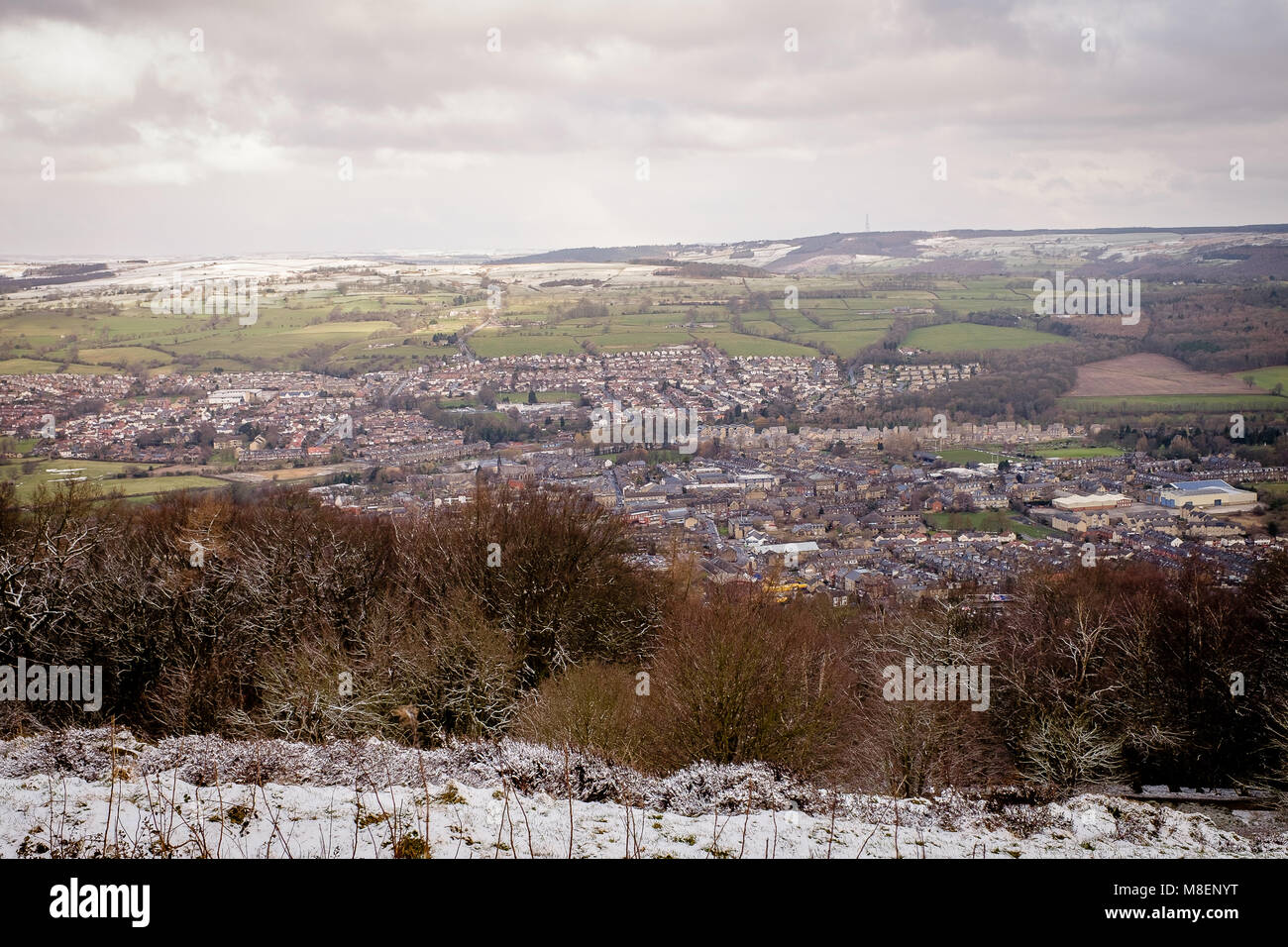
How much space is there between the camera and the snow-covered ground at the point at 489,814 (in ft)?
15.4

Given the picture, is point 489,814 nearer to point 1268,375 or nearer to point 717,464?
point 717,464

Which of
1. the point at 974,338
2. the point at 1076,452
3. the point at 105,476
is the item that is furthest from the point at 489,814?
the point at 974,338

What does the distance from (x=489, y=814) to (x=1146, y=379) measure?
61892 millimetres

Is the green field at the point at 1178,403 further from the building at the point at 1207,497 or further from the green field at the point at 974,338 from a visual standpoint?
the building at the point at 1207,497

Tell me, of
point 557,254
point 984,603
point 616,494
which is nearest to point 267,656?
point 984,603

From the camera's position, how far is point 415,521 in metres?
18.7

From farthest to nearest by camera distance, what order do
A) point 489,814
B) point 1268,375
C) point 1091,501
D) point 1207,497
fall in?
1. point 1268,375
2. point 1091,501
3. point 1207,497
4. point 489,814

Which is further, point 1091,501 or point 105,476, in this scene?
point 105,476

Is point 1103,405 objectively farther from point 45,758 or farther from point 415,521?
point 45,758

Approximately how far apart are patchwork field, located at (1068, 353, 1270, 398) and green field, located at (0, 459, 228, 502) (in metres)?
51.7

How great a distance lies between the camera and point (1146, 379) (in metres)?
54.9

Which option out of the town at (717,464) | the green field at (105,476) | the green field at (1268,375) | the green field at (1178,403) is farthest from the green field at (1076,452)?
the green field at (105,476)

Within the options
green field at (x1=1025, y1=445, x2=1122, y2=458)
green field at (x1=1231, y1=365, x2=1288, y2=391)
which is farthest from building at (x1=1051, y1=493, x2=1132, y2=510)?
green field at (x1=1231, y1=365, x2=1288, y2=391)

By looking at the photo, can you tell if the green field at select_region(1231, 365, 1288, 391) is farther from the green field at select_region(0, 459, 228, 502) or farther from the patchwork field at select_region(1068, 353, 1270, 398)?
the green field at select_region(0, 459, 228, 502)
